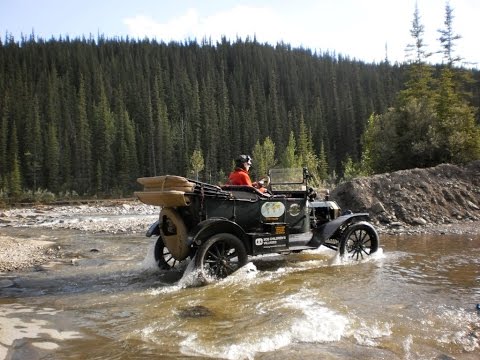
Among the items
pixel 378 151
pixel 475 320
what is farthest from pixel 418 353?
pixel 378 151

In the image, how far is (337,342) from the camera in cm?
439

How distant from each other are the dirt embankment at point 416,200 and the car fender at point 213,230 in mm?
7702

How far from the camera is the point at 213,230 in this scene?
283 inches

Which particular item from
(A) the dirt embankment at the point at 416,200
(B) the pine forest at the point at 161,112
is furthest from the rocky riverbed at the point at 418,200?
(B) the pine forest at the point at 161,112

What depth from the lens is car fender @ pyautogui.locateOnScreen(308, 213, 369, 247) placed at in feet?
27.9

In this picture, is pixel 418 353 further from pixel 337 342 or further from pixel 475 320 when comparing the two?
pixel 475 320

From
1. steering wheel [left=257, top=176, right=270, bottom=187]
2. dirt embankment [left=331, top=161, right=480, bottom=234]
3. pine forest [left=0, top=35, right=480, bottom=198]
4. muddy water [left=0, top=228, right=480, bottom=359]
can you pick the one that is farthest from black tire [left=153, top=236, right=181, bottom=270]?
pine forest [left=0, top=35, right=480, bottom=198]

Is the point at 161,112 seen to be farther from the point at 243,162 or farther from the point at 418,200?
the point at 243,162

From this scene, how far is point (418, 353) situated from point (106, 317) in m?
3.64

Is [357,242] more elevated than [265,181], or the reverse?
A: [265,181]

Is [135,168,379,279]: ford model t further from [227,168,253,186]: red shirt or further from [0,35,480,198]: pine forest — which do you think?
[0,35,480,198]: pine forest

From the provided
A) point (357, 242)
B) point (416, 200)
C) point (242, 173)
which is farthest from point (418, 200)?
point (242, 173)

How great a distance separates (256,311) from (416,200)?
37.1ft

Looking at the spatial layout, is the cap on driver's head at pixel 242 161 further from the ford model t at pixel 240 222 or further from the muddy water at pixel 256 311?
the muddy water at pixel 256 311
